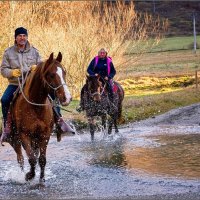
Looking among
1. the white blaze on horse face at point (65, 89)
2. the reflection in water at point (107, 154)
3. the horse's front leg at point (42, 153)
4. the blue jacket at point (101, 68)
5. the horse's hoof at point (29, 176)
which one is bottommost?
the reflection in water at point (107, 154)

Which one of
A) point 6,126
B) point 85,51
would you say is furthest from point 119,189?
point 85,51

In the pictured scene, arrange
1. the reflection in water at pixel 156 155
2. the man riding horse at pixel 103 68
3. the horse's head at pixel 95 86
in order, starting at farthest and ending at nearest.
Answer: the man riding horse at pixel 103 68 → the horse's head at pixel 95 86 → the reflection in water at pixel 156 155

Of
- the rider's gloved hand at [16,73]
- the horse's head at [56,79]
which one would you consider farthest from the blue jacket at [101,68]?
the horse's head at [56,79]

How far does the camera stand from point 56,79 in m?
9.65

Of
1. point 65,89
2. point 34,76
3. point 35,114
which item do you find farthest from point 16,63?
point 65,89

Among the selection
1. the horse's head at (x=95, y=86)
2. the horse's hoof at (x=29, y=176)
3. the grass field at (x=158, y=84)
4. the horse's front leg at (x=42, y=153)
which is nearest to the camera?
the horse's front leg at (x=42, y=153)

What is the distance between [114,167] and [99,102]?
186 inches

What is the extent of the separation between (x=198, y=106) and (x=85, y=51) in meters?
6.56

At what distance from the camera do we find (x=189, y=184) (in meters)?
10.1

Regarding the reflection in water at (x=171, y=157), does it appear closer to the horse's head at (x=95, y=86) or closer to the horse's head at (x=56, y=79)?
the horse's head at (x=95, y=86)

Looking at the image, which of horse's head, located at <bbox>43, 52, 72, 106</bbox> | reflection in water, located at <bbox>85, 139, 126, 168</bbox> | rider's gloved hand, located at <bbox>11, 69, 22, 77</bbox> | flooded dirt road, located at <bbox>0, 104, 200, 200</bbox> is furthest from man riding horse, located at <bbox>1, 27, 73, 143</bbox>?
reflection in water, located at <bbox>85, 139, 126, 168</bbox>

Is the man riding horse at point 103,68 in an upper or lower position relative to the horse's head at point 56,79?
lower

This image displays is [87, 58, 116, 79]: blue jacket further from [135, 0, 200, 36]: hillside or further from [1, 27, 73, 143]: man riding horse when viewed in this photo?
[135, 0, 200, 36]: hillside

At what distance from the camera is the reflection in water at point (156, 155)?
1172 centimetres
